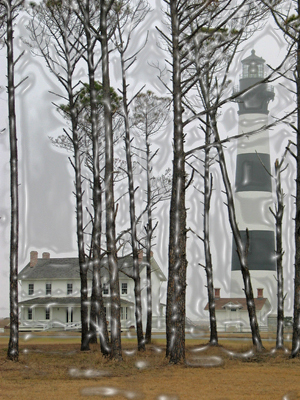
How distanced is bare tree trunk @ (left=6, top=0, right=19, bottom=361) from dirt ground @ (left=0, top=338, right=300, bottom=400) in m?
0.55

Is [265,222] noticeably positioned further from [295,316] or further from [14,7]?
[14,7]

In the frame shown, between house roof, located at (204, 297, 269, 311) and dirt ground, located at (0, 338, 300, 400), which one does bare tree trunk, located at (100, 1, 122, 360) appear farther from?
house roof, located at (204, 297, 269, 311)

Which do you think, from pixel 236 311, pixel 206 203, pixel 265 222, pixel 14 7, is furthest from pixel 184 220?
pixel 236 311

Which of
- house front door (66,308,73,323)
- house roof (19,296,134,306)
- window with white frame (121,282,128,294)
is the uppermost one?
window with white frame (121,282,128,294)

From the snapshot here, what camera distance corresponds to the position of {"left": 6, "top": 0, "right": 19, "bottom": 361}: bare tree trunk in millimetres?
13394

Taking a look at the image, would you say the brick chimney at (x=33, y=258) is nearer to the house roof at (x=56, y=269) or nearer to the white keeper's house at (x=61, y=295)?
the white keeper's house at (x=61, y=295)

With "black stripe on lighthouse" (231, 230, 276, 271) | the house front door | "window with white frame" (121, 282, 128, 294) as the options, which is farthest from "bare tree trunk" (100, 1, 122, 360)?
the house front door

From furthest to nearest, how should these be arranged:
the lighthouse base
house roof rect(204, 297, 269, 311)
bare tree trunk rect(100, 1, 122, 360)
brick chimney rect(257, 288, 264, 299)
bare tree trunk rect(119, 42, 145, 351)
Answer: brick chimney rect(257, 288, 264, 299)
house roof rect(204, 297, 269, 311)
the lighthouse base
bare tree trunk rect(119, 42, 145, 351)
bare tree trunk rect(100, 1, 122, 360)

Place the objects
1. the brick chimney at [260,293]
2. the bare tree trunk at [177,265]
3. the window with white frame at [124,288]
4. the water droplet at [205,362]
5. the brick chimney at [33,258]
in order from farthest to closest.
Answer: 1. the brick chimney at [33,258]
2. the window with white frame at [124,288]
3. the brick chimney at [260,293]
4. the water droplet at [205,362]
5. the bare tree trunk at [177,265]

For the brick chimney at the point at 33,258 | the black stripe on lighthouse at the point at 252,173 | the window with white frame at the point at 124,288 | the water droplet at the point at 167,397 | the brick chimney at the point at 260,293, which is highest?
the black stripe on lighthouse at the point at 252,173

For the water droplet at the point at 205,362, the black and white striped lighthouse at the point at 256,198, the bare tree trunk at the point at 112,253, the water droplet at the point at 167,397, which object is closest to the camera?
the water droplet at the point at 167,397

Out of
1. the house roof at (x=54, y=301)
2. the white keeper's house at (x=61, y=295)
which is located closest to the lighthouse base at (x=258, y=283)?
the white keeper's house at (x=61, y=295)

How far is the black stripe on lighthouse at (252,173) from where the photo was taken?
37.1m

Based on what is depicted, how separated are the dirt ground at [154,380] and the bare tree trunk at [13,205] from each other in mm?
547
